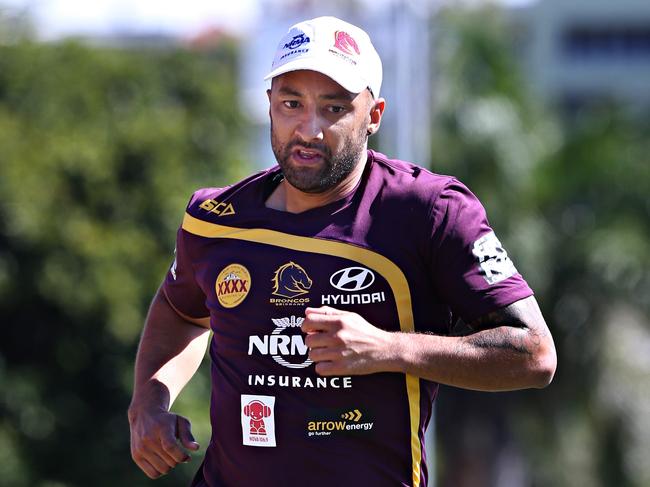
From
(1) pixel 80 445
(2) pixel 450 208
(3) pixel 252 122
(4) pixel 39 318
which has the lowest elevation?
(1) pixel 80 445

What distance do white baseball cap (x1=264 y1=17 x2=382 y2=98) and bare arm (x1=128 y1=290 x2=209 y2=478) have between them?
0.99 m

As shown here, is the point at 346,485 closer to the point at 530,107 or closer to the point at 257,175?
the point at 257,175

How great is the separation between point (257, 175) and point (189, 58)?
1909 cm

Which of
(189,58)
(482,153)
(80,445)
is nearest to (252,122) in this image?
(189,58)

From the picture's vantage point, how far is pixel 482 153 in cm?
1898

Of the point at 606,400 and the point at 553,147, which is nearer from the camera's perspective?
the point at 606,400

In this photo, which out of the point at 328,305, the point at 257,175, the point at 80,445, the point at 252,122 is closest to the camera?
the point at 328,305

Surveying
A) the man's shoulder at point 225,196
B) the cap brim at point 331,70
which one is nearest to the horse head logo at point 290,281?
the man's shoulder at point 225,196

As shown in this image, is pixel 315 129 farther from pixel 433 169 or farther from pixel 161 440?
pixel 433 169

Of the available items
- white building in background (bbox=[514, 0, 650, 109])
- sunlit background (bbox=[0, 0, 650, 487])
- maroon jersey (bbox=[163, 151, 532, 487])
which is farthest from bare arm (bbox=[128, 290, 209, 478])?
white building in background (bbox=[514, 0, 650, 109])

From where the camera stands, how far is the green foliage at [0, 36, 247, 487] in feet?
57.2

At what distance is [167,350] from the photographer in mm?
4434

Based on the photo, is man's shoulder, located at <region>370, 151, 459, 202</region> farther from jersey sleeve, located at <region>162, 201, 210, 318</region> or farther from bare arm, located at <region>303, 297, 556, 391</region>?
jersey sleeve, located at <region>162, 201, 210, 318</region>

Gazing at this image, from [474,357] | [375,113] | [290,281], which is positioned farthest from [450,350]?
[375,113]
